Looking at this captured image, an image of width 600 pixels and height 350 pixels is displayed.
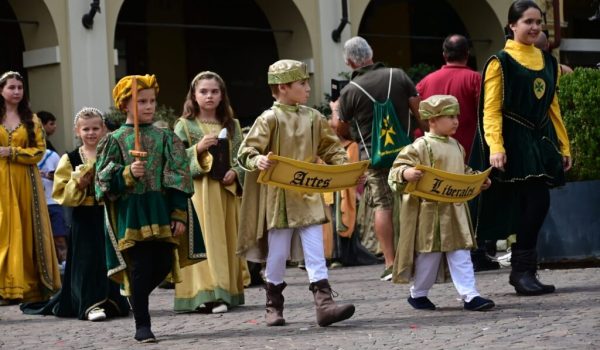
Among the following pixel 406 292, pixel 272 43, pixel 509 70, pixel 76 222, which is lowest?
pixel 406 292

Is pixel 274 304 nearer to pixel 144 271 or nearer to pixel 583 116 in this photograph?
pixel 144 271

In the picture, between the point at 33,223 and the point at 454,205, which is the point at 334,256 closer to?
the point at 33,223

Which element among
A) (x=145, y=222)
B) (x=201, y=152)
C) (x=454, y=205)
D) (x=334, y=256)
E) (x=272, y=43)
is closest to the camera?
(x=145, y=222)

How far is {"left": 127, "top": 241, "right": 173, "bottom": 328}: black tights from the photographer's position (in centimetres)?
819

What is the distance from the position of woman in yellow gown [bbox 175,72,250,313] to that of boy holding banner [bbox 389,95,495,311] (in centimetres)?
149

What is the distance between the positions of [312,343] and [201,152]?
2701 mm

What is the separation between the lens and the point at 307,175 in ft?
27.4

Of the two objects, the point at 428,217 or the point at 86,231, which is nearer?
the point at 428,217

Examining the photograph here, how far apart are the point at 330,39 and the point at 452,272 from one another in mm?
11203

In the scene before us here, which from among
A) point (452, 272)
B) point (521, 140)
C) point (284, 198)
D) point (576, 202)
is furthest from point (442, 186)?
point (576, 202)

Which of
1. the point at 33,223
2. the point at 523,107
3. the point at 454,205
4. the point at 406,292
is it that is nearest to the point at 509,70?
the point at 523,107

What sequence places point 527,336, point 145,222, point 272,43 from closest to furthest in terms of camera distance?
point 527,336 < point 145,222 < point 272,43

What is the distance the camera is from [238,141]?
1041 centimetres

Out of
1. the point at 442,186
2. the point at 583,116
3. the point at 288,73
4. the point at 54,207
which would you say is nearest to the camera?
the point at 288,73
